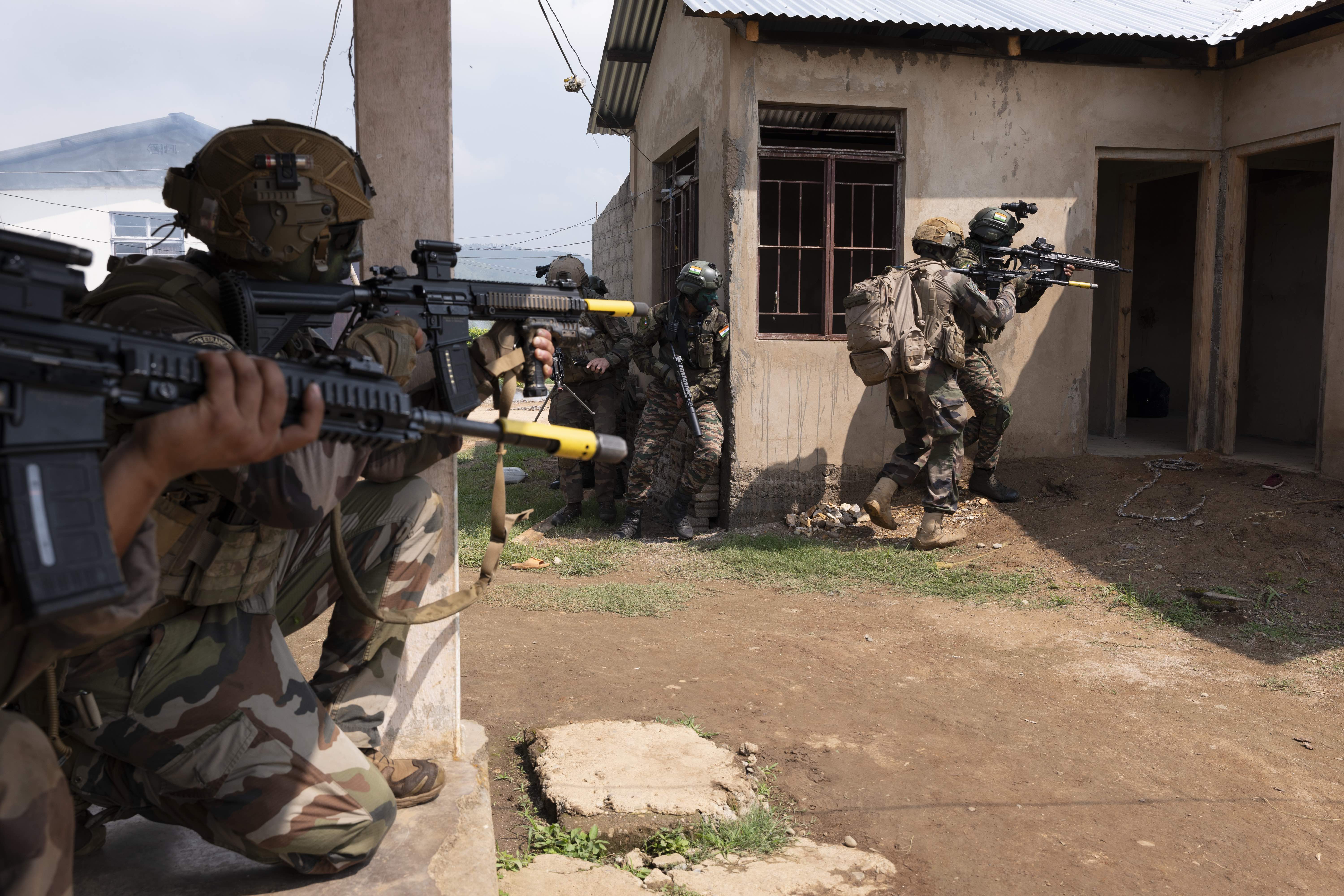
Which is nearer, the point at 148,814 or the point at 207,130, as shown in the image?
the point at 148,814

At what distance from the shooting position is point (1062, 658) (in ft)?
15.3

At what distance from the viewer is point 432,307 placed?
278 centimetres

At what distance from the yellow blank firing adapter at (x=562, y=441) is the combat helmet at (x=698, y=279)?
5.27m

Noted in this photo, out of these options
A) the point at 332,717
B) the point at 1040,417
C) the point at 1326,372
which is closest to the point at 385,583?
the point at 332,717

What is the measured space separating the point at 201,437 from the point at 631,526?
6050 mm

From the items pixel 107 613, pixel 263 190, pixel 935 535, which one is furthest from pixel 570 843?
pixel 935 535

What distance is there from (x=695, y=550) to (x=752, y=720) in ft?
10.5

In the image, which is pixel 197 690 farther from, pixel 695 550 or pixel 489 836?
pixel 695 550

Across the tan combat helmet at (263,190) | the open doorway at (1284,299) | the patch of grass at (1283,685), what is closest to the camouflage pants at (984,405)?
the open doorway at (1284,299)

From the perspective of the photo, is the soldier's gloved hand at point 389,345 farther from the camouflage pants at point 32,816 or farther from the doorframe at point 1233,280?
the doorframe at point 1233,280

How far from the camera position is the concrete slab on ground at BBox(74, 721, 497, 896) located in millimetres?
2117

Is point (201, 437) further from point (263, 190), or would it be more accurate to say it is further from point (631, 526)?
point (631, 526)

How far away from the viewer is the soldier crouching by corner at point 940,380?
671cm

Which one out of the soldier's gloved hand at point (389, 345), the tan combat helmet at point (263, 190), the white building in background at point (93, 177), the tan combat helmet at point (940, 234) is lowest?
the soldier's gloved hand at point (389, 345)
